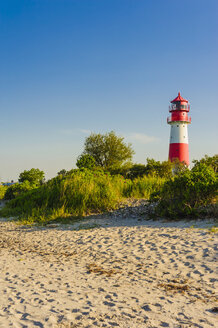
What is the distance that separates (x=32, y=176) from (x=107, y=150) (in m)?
9.27

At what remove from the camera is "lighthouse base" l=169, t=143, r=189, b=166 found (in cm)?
3094

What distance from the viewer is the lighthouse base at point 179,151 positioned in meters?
30.9

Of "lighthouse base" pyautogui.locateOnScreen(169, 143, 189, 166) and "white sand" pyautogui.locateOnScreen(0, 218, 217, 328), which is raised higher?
"lighthouse base" pyautogui.locateOnScreen(169, 143, 189, 166)

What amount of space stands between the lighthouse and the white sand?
74.7 feet

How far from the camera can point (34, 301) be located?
14.7 ft

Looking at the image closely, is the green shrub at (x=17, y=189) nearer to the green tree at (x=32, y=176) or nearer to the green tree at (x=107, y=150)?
the green tree at (x=32, y=176)

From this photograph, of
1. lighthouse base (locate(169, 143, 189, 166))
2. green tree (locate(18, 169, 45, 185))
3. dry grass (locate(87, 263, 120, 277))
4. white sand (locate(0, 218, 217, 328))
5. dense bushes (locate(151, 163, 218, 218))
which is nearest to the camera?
white sand (locate(0, 218, 217, 328))

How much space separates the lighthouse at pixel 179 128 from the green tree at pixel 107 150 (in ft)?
15.8

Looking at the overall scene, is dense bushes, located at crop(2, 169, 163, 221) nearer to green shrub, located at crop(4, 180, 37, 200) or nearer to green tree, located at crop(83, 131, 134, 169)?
green shrub, located at crop(4, 180, 37, 200)

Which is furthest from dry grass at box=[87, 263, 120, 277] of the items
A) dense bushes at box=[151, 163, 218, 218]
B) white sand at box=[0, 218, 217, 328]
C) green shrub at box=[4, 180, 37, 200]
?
green shrub at box=[4, 180, 37, 200]

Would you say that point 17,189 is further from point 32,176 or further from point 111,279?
point 111,279

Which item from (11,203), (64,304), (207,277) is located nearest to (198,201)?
(207,277)

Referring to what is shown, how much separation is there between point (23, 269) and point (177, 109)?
94.8 feet

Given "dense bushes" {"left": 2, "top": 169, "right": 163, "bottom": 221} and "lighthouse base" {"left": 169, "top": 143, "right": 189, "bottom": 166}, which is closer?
"dense bushes" {"left": 2, "top": 169, "right": 163, "bottom": 221}
